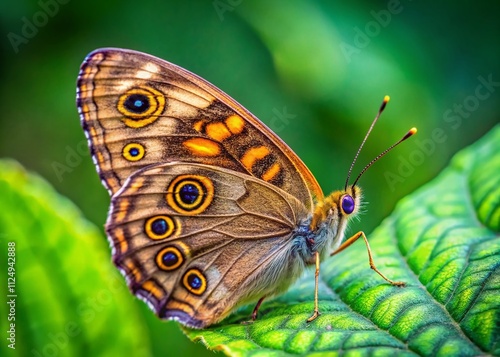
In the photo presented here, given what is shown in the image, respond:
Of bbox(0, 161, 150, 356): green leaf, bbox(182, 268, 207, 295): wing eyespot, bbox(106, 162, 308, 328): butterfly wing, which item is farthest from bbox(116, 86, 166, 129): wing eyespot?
bbox(182, 268, 207, 295): wing eyespot

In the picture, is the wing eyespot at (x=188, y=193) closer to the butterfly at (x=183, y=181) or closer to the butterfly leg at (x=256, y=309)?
the butterfly at (x=183, y=181)

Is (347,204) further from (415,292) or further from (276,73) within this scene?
(276,73)

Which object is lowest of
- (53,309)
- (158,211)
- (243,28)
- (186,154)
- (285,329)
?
(53,309)

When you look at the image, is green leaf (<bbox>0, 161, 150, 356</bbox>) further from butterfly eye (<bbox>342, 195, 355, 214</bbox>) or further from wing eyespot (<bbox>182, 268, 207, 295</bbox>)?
butterfly eye (<bbox>342, 195, 355, 214</bbox>)

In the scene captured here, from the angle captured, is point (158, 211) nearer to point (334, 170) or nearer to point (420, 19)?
point (334, 170)

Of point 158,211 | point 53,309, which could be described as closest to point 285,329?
point 158,211

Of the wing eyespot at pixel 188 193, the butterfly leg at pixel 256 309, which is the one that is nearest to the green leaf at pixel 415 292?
the butterfly leg at pixel 256 309
